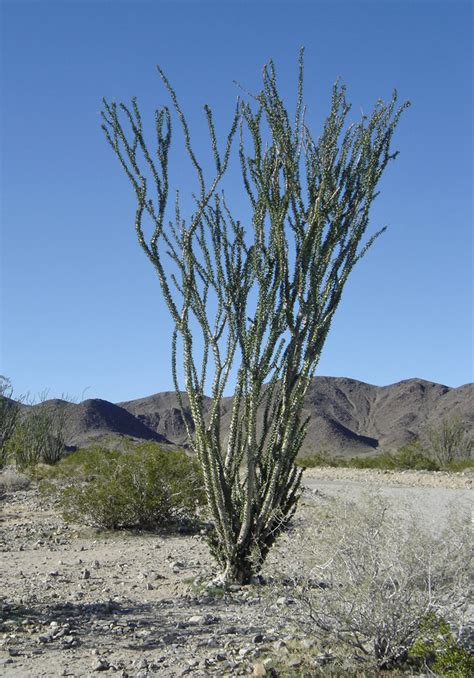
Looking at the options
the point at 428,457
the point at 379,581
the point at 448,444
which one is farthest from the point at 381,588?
the point at 448,444

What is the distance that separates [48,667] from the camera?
467 centimetres

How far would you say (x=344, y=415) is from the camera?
69.6m

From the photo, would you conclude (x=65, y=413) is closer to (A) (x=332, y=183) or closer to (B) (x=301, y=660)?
(A) (x=332, y=183)

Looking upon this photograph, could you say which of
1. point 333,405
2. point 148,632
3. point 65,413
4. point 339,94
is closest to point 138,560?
point 148,632

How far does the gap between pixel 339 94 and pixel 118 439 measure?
876cm

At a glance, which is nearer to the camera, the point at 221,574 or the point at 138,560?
the point at 221,574

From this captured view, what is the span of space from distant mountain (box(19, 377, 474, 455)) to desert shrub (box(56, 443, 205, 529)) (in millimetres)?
43723

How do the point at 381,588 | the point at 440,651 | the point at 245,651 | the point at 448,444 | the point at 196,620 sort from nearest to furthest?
the point at 440,651 → the point at 381,588 → the point at 245,651 → the point at 196,620 → the point at 448,444

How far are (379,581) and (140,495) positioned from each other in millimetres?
6663

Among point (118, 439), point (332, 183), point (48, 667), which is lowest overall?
point (48, 667)

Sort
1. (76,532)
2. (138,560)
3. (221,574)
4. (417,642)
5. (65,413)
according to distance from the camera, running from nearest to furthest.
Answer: (417,642) < (221,574) < (138,560) < (76,532) < (65,413)

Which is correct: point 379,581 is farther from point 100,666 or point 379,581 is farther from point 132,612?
point 132,612

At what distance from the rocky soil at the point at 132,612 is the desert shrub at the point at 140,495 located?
62 cm

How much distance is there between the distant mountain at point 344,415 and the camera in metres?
59.9
